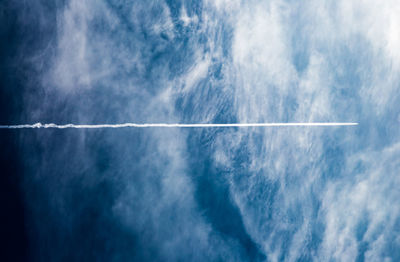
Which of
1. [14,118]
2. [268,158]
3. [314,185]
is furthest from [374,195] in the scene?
[14,118]

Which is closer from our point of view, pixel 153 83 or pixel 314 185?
pixel 153 83

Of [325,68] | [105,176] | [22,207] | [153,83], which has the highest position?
[325,68]

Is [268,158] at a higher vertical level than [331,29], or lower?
lower

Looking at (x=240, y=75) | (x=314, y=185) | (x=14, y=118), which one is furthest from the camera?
(x=314, y=185)

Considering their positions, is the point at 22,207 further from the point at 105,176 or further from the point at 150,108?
the point at 150,108

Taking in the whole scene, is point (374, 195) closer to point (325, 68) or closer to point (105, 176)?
point (325, 68)

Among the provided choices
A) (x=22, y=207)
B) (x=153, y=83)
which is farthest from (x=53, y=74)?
(x=22, y=207)

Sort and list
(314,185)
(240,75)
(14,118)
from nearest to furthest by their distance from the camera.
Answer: (14,118)
(240,75)
(314,185)

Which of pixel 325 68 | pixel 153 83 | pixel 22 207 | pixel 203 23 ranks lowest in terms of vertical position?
pixel 22 207

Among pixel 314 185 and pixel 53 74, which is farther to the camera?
pixel 314 185
